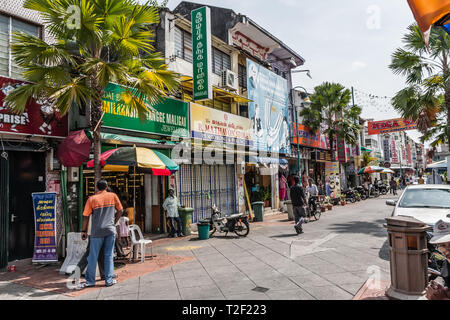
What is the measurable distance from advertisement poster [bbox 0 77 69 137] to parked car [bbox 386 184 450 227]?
880 cm

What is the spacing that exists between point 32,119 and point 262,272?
22.7 feet

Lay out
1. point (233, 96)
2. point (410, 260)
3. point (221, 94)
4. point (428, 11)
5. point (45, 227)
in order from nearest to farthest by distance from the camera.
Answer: point (410, 260), point (428, 11), point (45, 227), point (221, 94), point (233, 96)

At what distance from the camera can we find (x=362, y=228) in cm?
1098

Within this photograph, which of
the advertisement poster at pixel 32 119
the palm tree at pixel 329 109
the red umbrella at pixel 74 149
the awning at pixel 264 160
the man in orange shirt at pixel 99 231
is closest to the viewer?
the man in orange shirt at pixel 99 231

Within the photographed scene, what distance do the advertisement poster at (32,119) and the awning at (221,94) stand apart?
544cm

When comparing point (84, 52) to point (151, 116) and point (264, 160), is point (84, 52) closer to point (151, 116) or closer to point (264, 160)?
point (151, 116)

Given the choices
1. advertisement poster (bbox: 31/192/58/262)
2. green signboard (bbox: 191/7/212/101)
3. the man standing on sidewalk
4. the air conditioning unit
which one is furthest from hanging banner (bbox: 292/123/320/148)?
advertisement poster (bbox: 31/192/58/262)

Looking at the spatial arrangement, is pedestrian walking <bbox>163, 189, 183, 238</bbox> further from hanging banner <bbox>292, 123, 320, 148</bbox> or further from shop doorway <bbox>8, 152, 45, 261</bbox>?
hanging banner <bbox>292, 123, 320, 148</bbox>

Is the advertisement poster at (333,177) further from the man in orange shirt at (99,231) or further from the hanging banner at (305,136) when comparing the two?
the man in orange shirt at (99,231)

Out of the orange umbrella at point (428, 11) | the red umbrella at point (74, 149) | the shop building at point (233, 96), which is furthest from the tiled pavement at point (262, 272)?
the shop building at point (233, 96)

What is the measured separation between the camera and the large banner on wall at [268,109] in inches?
679

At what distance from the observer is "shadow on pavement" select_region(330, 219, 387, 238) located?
1012 cm

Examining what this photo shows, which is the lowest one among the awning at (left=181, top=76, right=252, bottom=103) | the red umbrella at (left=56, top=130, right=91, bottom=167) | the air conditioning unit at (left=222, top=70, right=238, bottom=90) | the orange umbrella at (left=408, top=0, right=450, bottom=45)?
the red umbrella at (left=56, top=130, right=91, bottom=167)

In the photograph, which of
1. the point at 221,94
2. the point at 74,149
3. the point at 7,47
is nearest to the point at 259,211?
the point at 221,94
